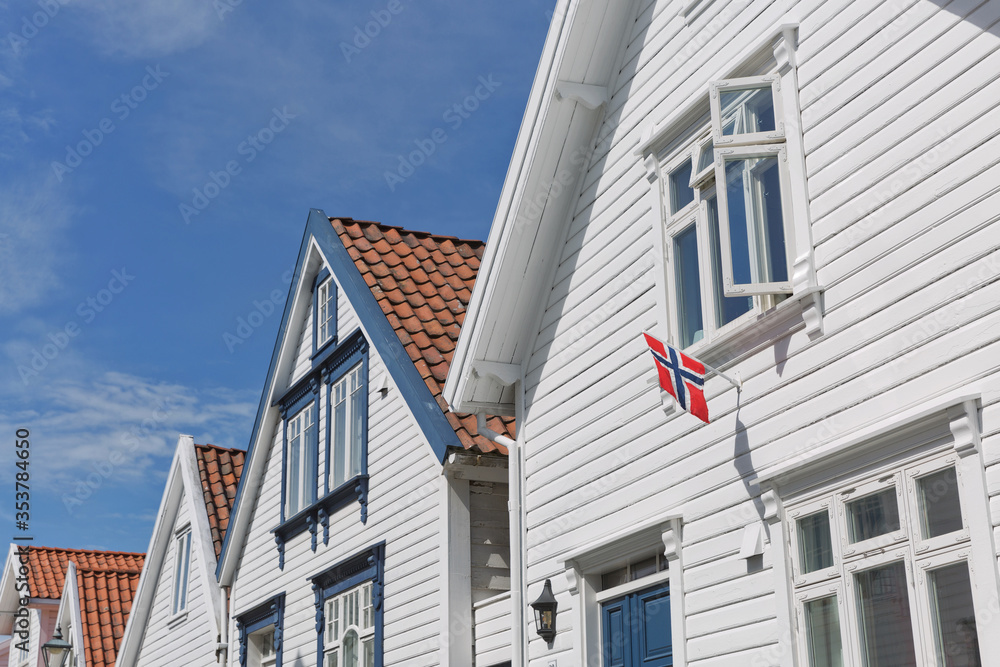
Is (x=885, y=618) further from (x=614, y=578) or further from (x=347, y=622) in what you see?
(x=347, y=622)

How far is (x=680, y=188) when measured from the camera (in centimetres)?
865

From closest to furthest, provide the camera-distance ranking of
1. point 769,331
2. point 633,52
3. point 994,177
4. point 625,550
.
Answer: point 994,177, point 769,331, point 625,550, point 633,52

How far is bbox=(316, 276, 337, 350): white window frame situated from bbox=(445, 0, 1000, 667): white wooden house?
4924 mm

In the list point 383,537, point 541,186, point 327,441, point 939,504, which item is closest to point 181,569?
point 327,441

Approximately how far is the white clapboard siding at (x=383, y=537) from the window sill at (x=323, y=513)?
0.10 m

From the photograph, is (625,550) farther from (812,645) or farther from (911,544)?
(911,544)

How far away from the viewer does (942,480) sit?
5922 mm

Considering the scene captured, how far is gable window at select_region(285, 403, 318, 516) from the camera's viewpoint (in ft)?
49.4

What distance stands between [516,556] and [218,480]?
11.3 metres

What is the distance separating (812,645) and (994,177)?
9.12 feet

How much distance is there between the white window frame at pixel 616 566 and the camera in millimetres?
7926

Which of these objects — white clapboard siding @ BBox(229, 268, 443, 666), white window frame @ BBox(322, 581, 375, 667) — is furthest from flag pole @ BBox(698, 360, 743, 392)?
white window frame @ BBox(322, 581, 375, 667)

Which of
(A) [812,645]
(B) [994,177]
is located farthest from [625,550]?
(B) [994,177]

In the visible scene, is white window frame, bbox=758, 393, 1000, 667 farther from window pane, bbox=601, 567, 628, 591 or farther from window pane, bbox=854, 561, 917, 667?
window pane, bbox=601, 567, 628, 591
